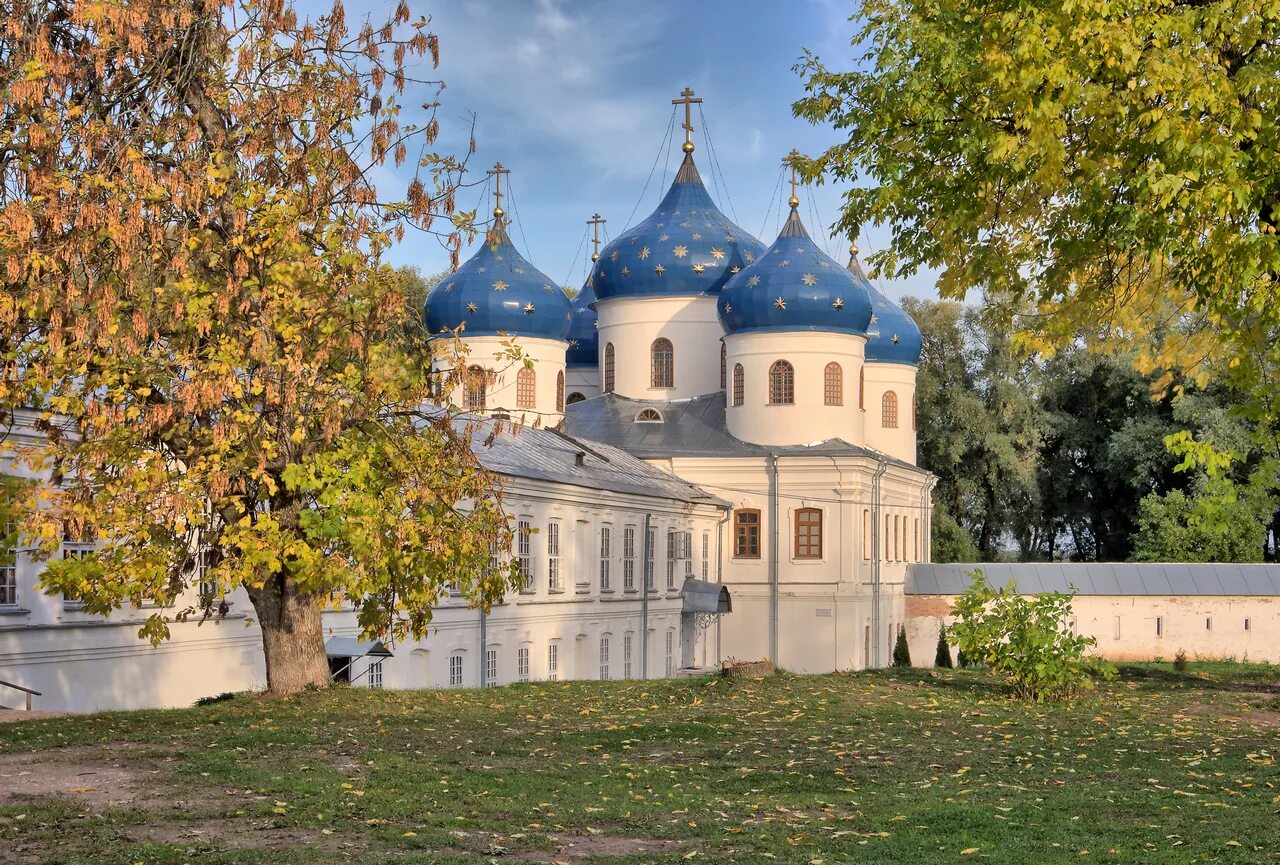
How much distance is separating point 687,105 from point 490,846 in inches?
1656

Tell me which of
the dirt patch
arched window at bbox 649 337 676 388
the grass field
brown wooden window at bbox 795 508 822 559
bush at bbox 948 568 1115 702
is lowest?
the dirt patch

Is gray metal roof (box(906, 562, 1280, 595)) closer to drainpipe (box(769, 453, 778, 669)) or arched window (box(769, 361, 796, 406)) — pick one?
drainpipe (box(769, 453, 778, 669))

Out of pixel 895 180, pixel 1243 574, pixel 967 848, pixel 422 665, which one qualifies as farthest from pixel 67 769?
pixel 1243 574

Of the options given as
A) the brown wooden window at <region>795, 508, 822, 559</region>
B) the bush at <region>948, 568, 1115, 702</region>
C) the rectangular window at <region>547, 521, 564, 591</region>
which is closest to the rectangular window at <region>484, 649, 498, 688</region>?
the rectangular window at <region>547, 521, 564, 591</region>

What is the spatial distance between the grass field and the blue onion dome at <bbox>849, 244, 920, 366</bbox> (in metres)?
34.0

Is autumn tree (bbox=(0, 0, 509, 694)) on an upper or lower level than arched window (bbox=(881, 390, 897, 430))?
lower

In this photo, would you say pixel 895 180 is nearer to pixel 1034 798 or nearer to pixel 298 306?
pixel 298 306

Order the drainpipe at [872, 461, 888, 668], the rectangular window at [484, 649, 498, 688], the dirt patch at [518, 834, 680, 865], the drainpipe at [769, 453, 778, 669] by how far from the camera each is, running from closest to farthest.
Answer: the dirt patch at [518, 834, 680, 865] < the rectangular window at [484, 649, 498, 688] < the drainpipe at [769, 453, 778, 669] < the drainpipe at [872, 461, 888, 668]

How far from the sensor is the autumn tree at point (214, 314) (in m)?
12.9

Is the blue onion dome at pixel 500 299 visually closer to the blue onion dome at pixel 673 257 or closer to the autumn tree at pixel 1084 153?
the blue onion dome at pixel 673 257

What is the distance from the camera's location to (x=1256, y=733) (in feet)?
47.8

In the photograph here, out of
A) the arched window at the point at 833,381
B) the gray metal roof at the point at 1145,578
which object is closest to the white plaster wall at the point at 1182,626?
the gray metal roof at the point at 1145,578

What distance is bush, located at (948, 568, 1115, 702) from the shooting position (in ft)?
59.1

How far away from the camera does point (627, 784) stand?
10508 mm
